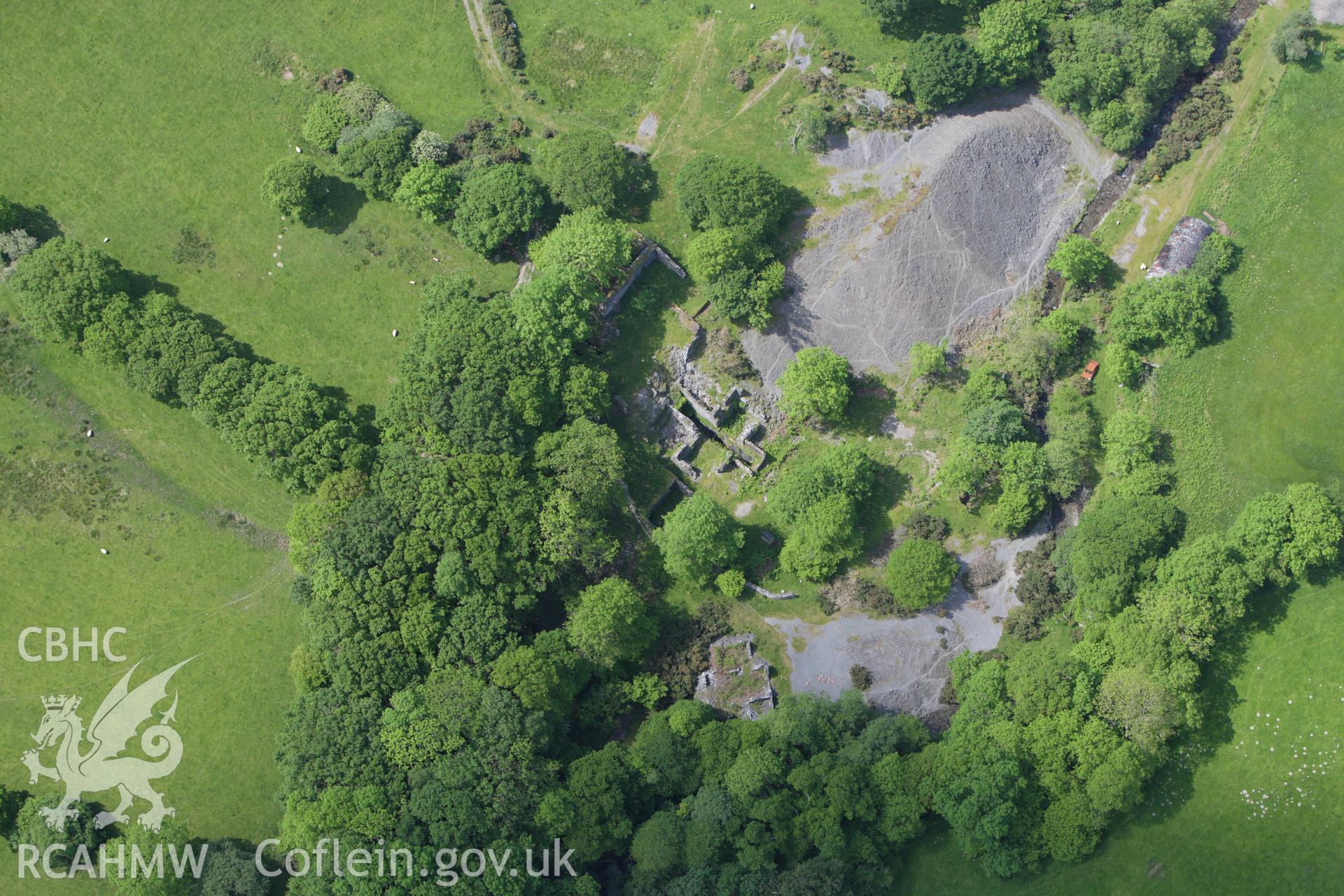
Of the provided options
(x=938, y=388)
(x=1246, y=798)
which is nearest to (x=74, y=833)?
(x=938, y=388)

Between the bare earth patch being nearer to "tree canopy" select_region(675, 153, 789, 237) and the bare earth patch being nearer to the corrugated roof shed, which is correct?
"tree canopy" select_region(675, 153, 789, 237)

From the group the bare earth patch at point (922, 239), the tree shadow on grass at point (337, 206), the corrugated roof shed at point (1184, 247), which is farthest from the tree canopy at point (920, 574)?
the tree shadow on grass at point (337, 206)

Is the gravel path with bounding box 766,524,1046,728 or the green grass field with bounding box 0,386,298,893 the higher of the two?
the green grass field with bounding box 0,386,298,893

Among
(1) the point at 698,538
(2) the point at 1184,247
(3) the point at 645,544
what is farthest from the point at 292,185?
(2) the point at 1184,247

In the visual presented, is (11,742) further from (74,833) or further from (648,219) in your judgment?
(648,219)

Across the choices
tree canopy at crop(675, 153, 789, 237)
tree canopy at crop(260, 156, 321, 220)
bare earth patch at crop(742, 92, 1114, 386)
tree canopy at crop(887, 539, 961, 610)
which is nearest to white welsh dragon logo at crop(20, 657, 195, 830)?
tree canopy at crop(260, 156, 321, 220)

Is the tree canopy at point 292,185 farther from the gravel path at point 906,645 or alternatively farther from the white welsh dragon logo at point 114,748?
the gravel path at point 906,645
